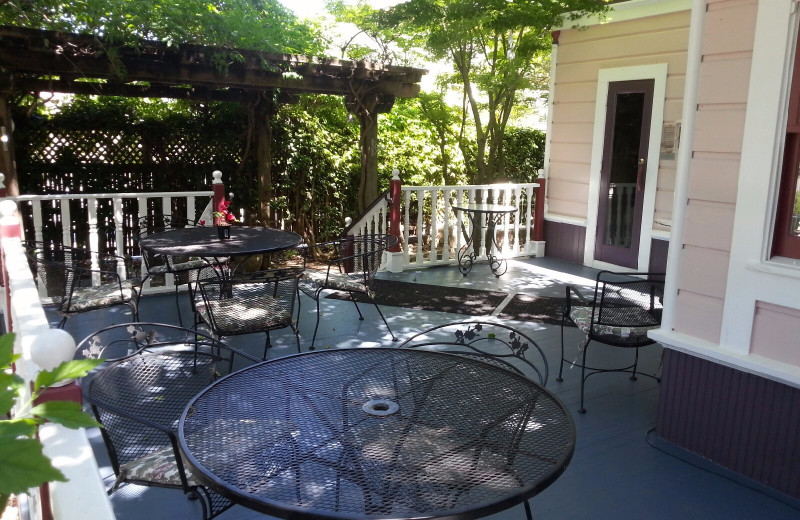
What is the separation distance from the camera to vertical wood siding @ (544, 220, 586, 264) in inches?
294

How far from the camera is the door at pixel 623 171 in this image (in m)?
6.63

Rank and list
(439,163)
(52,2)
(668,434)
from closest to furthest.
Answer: (668,434), (52,2), (439,163)

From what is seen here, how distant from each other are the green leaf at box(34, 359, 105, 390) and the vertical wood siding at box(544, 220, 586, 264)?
6829 mm

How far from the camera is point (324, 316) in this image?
16.8ft

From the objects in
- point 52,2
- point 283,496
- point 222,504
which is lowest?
point 222,504

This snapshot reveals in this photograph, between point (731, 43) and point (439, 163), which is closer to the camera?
point (731, 43)

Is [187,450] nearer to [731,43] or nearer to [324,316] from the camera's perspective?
[731,43]

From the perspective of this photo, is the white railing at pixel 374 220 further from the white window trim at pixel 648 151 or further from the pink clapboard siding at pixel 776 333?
the pink clapboard siding at pixel 776 333

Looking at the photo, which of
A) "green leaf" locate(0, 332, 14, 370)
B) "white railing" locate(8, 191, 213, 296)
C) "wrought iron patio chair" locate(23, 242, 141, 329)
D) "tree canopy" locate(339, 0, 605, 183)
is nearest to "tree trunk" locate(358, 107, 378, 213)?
"tree canopy" locate(339, 0, 605, 183)

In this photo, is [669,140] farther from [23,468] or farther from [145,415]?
[23,468]

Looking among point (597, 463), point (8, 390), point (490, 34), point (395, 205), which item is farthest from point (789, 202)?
point (490, 34)

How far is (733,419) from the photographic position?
2830mm

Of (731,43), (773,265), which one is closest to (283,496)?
(773,265)

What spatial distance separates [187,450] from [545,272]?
5815 millimetres
